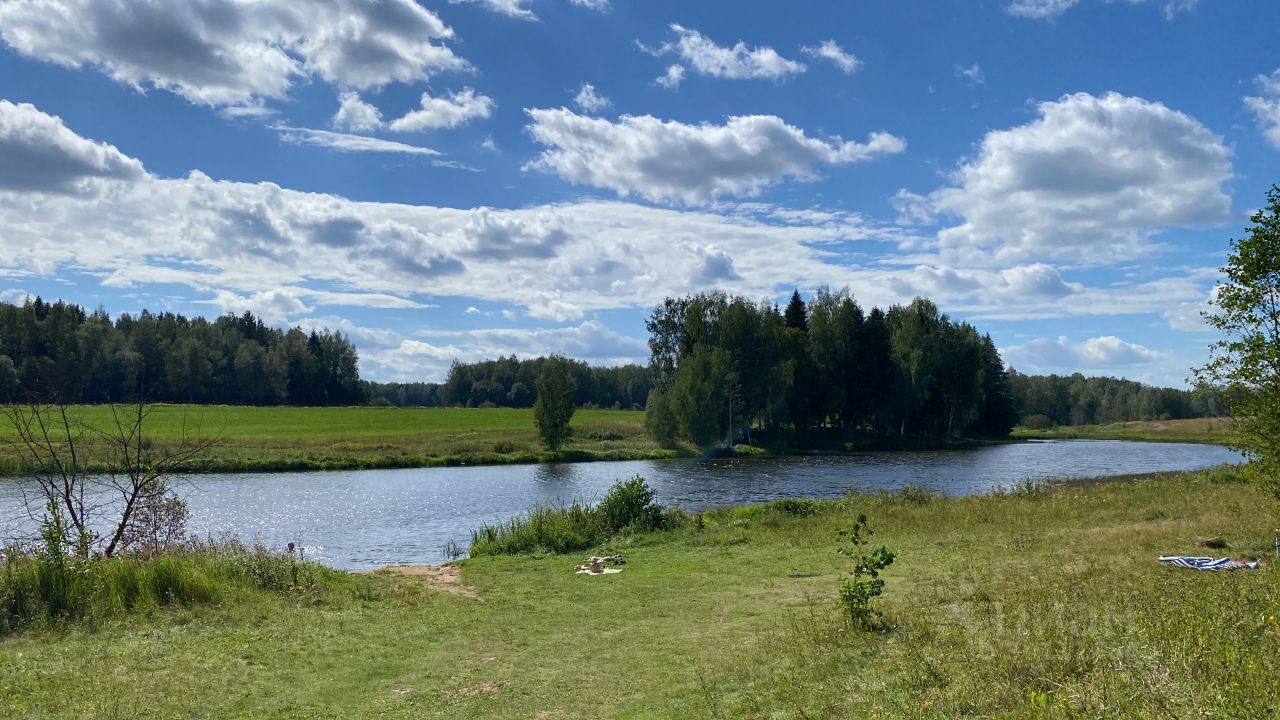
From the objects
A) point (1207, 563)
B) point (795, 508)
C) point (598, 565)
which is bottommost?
point (598, 565)

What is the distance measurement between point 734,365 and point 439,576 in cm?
Result: 5772

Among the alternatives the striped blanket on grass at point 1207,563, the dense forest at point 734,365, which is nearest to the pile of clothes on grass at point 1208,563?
the striped blanket on grass at point 1207,563

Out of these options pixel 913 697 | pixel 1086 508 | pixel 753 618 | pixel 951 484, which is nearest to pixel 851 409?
pixel 951 484

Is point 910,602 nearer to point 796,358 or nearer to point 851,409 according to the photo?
point 796,358

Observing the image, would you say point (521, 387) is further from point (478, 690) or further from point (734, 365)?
point (478, 690)

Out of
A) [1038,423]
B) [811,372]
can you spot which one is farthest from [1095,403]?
[811,372]

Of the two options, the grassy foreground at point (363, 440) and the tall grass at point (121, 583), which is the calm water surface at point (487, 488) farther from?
the tall grass at point (121, 583)

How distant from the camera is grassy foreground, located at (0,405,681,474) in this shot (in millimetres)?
62500

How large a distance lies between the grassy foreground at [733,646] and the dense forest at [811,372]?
57091 millimetres

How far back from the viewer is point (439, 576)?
1977 centimetres

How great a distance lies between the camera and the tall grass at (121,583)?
12.2 m

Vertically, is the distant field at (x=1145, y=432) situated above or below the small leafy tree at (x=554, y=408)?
below

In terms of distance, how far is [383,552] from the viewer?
2764cm

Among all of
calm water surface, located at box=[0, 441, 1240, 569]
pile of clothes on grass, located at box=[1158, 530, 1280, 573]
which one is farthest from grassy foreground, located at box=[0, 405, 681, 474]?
pile of clothes on grass, located at box=[1158, 530, 1280, 573]
